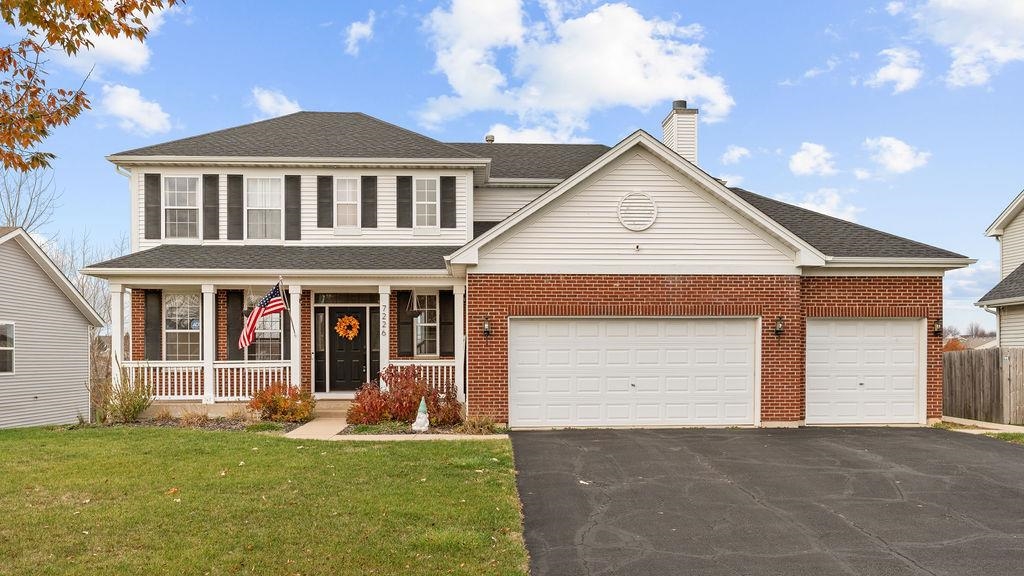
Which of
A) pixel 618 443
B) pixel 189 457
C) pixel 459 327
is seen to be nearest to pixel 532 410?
pixel 618 443

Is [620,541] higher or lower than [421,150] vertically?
lower

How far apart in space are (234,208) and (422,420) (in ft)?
27.0

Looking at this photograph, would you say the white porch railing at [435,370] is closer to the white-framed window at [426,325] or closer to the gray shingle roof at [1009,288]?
the white-framed window at [426,325]

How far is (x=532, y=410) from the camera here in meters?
13.1

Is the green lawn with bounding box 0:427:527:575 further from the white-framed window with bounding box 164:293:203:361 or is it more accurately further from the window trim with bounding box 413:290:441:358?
the window trim with bounding box 413:290:441:358

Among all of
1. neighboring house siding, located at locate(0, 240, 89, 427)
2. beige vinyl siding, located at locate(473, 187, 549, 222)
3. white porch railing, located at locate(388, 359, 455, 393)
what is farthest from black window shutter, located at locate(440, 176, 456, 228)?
neighboring house siding, located at locate(0, 240, 89, 427)

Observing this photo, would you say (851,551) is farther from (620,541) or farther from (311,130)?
(311,130)

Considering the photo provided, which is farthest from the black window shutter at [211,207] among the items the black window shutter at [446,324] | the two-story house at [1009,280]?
the two-story house at [1009,280]

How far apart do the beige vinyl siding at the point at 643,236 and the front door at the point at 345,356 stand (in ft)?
19.2

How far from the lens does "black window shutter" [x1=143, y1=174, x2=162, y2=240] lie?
17.0m

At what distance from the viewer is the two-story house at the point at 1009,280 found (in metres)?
18.5

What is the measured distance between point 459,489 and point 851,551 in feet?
13.8

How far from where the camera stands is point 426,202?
17.4m

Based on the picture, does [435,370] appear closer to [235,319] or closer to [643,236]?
[235,319]
